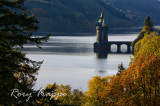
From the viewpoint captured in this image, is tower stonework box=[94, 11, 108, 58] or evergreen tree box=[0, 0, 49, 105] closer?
evergreen tree box=[0, 0, 49, 105]

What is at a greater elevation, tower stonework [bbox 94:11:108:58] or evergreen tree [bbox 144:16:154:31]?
evergreen tree [bbox 144:16:154:31]

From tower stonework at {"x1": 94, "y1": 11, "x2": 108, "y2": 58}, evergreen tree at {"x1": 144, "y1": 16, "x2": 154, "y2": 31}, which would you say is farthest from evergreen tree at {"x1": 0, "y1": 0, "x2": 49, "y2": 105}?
tower stonework at {"x1": 94, "y1": 11, "x2": 108, "y2": 58}

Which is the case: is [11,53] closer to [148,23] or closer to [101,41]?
[148,23]

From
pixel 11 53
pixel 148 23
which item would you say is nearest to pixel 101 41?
pixel 148 23

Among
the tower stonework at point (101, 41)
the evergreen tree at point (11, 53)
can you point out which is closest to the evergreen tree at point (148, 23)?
the tower stonework at point (101, 41)

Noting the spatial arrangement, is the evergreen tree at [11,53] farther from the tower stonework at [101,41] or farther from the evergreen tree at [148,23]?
the tower stonework at [101,41]

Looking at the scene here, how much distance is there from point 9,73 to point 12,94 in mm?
712

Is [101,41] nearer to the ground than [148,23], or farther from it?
nearer to the ground

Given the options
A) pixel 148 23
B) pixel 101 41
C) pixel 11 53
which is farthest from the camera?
pixel 101 41

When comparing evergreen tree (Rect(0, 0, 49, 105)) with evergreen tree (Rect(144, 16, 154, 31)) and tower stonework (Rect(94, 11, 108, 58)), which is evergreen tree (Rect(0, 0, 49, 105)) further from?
tower stonework (Rect(94, 11, 108, 58))

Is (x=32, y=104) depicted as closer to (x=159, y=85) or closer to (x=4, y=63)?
(x=4, y=63)

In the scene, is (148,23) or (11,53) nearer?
(11,53)

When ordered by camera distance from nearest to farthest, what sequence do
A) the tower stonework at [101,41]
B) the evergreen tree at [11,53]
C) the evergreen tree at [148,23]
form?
the evergreen tree at [11,53], the evergreen tree at [148,23], the tower stonework at [101,41]

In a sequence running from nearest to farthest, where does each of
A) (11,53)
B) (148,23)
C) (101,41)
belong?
(11,53) < (148,23) < (101,41)
